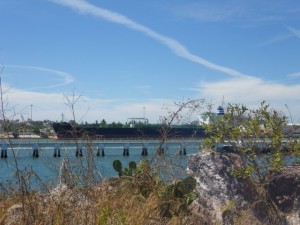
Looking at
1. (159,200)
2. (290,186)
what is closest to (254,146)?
(290,186)

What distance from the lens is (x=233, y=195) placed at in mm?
6320

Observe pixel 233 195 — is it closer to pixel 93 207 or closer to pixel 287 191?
pixel 287 191

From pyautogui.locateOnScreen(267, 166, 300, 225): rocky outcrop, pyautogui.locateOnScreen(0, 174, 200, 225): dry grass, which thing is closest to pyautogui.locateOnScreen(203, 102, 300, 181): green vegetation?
pyautogui.locateOnScreen(267, 166, 300, 225): rocky outcrop

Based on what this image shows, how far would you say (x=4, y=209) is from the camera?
5.71 metres

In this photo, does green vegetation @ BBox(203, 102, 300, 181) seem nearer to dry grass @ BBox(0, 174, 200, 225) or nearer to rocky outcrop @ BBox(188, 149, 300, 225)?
rocky outcrop @ BBox(188, 149, 300, 225)

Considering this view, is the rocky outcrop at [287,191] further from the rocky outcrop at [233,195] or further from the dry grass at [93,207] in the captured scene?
the dry grass at [93,207]

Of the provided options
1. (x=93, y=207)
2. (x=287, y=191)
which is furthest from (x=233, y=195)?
(x=93, y=207)

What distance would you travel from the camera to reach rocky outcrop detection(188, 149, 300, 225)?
6129 millimetres

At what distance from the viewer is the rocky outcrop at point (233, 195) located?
6.13 meters

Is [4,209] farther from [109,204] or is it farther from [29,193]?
[109,204]

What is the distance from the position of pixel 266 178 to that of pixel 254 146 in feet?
1.53

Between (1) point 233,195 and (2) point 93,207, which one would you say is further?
(1) point 233,195

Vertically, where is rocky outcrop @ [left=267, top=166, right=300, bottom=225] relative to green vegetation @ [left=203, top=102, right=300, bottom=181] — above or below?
below

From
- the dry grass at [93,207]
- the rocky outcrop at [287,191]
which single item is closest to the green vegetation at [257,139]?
the rocky outcrop at [287,191]
